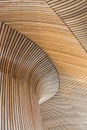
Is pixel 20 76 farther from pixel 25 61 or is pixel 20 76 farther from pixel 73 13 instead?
pixel 73 13

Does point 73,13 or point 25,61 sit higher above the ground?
point 73,13

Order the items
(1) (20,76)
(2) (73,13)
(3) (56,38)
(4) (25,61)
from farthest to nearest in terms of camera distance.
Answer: (1) (20,76) < (4) (25,61) < (3) (56,38) < (2) (73,13)

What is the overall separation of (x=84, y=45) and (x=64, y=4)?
1.16m

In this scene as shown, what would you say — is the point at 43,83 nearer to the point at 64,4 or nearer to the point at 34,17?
the point at 34,17

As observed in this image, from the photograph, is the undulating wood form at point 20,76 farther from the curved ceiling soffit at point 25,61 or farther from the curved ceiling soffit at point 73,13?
the curved ceiling soffit at point 73,13

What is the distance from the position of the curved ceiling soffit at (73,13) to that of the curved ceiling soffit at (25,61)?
85 cm

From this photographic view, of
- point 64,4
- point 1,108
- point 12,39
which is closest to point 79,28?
point 64,4

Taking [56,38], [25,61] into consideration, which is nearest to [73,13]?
[56,38]

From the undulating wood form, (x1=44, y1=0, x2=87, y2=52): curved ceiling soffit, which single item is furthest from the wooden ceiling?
the undulating wood form

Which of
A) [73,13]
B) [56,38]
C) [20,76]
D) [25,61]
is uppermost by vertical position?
[73,13]

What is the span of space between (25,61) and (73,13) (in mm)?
1582

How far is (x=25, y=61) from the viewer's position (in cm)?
459

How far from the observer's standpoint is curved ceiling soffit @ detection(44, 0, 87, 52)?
3092mm

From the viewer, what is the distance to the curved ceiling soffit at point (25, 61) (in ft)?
13.1
